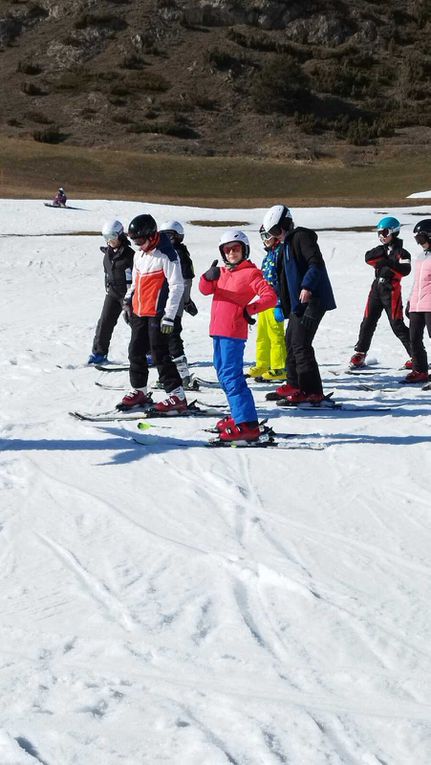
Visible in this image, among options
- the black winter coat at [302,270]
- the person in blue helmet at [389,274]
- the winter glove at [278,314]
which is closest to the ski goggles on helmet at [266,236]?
the black winter coat at [302,270]

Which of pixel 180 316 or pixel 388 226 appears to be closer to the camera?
pixel 180 316

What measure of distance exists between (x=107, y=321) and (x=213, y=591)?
739 cm

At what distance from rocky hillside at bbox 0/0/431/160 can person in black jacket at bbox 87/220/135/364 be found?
4307 centimetres

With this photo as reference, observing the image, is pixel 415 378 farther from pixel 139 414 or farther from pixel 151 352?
pixel 139 414

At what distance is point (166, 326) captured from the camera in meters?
7.84

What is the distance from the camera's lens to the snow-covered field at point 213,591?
3.22m

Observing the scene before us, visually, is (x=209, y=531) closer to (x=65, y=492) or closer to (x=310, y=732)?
(x=65, y=492)

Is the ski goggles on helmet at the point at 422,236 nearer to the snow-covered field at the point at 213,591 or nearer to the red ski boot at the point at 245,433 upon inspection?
the snow-covered field at the point at 213,591

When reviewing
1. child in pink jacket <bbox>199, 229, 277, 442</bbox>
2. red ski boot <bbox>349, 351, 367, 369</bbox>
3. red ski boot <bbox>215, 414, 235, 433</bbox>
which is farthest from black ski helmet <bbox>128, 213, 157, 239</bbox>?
red ski boot <bbox>349, 351, 367, 369</bbox>

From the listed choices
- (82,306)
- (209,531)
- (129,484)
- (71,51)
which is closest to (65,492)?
(129,484)

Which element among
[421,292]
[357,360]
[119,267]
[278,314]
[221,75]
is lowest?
[357,360]

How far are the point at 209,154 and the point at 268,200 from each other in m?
15.0

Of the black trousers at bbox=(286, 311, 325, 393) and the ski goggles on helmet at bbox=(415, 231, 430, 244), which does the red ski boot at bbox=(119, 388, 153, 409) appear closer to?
the black trousers at bbox=(286, 311, 325, 393)

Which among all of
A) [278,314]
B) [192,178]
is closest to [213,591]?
[278,314]
